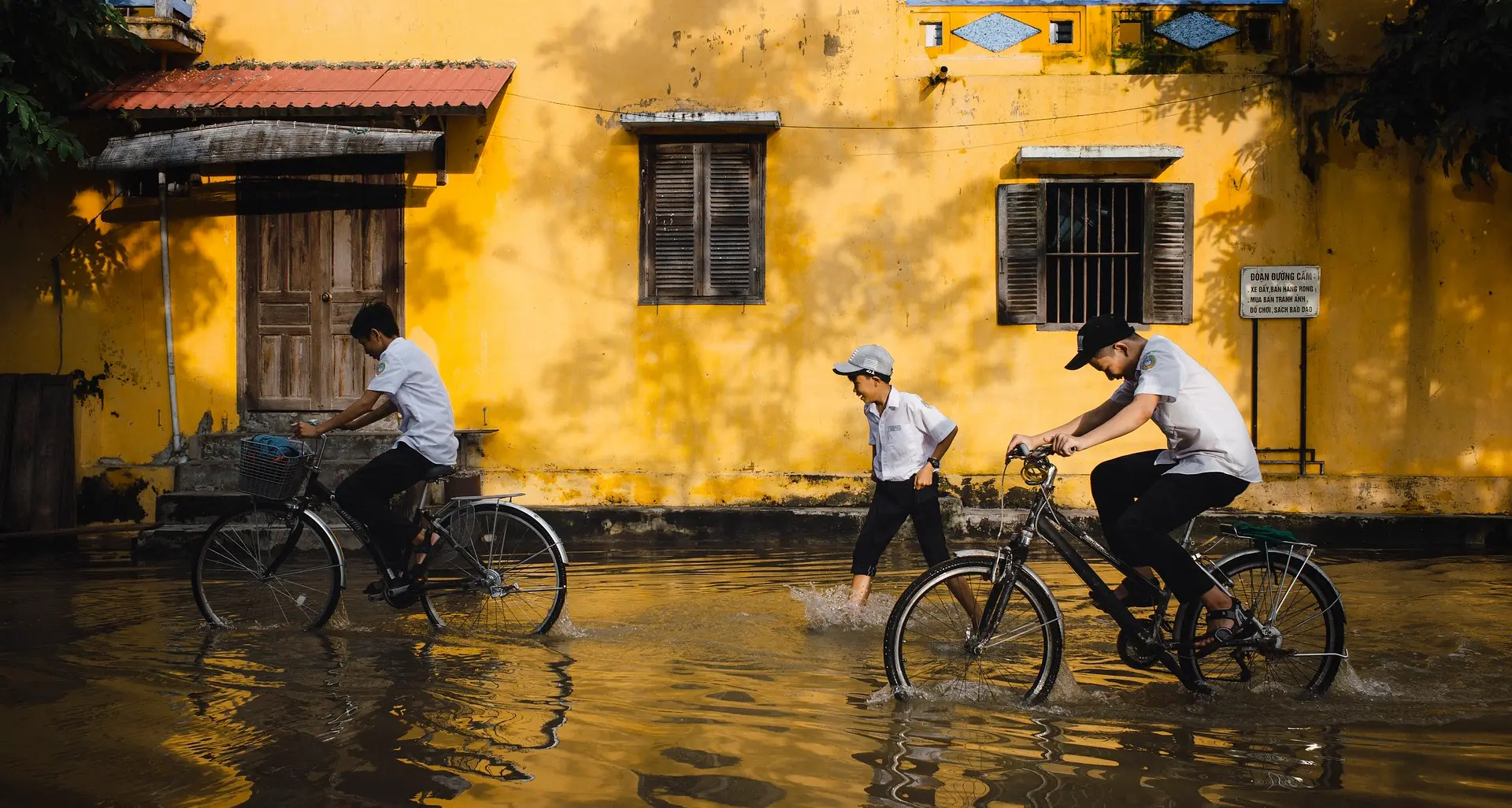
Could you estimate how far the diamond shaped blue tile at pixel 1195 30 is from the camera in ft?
36.9

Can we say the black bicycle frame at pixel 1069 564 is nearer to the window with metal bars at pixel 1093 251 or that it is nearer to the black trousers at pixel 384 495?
the black trousers at pixel 384 495

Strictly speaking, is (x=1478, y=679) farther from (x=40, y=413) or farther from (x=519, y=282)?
(x=40, y=413)

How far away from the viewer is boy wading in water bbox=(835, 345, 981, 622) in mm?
6559

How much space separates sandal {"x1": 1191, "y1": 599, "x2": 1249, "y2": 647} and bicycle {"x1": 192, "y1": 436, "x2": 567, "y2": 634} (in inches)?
125

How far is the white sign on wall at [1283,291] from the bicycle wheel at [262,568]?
26.8 ft

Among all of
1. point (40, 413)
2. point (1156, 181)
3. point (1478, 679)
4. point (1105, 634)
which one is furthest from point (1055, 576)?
point (40, 413)

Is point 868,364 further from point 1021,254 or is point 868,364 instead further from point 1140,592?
point 1021,254

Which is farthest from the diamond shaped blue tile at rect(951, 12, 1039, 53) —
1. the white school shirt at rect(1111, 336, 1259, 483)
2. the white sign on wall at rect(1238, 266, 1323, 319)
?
the white school shirt at rect(1111, 336, 1259, 483)

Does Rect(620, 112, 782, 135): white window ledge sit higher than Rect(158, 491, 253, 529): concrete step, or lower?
higher

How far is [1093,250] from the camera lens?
1138cm

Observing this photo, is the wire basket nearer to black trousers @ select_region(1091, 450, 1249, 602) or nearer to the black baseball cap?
the black baseball cap

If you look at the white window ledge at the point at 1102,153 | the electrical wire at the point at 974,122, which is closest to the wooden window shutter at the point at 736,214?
the electrical wire at the point at 974,122

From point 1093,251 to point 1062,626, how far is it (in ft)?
21.9

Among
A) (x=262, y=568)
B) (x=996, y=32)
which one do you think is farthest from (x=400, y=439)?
(x=996, y=32)
